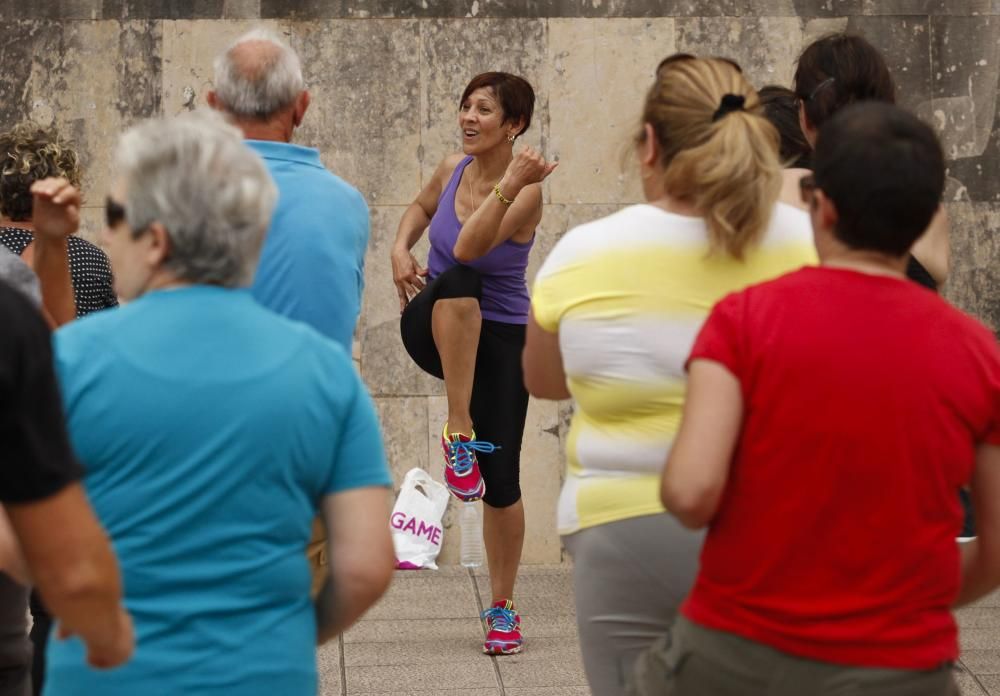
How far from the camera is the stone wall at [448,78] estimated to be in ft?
24.3

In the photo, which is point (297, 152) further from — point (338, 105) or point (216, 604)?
point (338, 105)

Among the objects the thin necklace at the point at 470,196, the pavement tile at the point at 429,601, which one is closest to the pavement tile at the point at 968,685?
the pavement tile at the point at 429,601

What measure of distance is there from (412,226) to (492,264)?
495 mm

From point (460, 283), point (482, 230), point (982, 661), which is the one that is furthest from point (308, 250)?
point (982, 661)

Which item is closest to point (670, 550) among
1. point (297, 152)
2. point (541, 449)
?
point (297, 152)

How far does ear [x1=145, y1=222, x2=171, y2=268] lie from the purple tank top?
3.49 metres

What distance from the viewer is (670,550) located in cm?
299

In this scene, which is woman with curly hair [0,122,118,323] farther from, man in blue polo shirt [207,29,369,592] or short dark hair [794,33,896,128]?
short dark hair [794,33,896,128]

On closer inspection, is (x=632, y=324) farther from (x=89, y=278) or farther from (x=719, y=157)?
(x=89, y=278)

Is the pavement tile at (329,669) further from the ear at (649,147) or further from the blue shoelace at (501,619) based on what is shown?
the ear at (649,147)

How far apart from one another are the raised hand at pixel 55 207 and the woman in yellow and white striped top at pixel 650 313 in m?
1.11

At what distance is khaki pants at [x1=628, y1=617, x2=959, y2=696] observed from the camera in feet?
8.11

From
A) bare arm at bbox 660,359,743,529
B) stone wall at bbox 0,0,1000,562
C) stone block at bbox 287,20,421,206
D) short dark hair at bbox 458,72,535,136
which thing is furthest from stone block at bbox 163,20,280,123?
bare arm at bbox 660,359,743,529

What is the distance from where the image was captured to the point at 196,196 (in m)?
2.41
